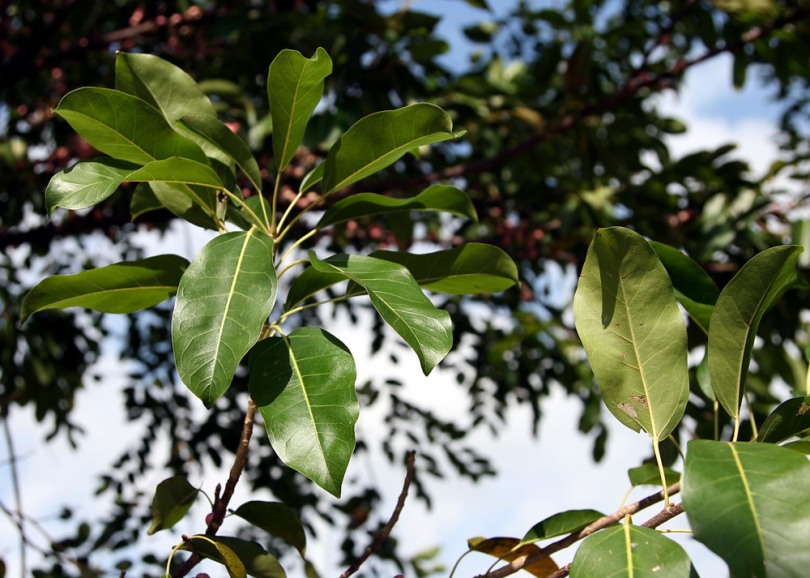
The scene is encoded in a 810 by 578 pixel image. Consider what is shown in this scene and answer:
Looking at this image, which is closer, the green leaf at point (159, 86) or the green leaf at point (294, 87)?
the green leaf at point (294, 87)

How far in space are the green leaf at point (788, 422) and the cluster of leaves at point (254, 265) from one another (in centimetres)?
37

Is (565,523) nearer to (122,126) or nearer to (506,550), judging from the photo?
(506,550)

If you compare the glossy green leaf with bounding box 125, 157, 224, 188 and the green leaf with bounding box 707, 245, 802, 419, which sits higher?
the glossy green leaf with bounding box 125, 157, 224, 188

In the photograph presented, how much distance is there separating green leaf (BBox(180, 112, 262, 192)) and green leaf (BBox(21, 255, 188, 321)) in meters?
0.17

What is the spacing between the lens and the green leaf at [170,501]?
115 centimetres

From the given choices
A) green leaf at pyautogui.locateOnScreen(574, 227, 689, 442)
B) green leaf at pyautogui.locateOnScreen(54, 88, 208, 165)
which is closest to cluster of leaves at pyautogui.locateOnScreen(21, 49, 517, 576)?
green leaf at pyautogui.locateOnScreen(54, 88, 208, 165)

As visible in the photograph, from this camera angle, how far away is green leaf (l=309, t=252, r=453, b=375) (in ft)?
3.02

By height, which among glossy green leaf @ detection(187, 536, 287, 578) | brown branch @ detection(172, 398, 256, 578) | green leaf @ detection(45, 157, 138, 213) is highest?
green leaf @ detection(45, 157, 138, 213)

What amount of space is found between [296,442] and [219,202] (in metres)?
0.43

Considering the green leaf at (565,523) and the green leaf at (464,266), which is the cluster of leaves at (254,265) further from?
the green leaf at (565,523)

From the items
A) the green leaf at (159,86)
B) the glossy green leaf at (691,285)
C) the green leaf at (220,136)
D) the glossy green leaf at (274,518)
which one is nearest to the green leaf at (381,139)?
the green leaf at (220,136)

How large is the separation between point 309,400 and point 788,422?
540 mm

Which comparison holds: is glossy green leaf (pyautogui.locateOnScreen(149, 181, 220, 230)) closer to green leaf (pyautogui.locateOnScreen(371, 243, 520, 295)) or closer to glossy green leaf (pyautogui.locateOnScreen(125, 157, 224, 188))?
glossy green leaf (pyautogui.locateOnScreen(125, 157, 224, 188))

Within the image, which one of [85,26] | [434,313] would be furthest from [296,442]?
[85,26]
